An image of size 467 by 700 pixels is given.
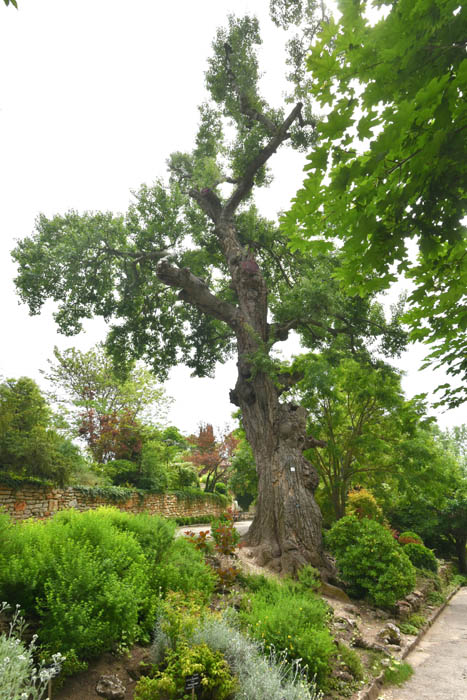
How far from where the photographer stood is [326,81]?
6.15 feet

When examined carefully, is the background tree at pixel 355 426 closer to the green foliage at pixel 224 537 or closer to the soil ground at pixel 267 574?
the soil ground at pixel 267 574

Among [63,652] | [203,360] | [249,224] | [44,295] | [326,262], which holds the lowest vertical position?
[63,652]

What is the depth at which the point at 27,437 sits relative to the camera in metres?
10.8

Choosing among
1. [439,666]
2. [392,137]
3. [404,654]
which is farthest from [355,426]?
[392,137]

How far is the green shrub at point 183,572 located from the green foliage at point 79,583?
0.81 ft

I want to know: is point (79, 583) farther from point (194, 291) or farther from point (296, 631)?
point (194, 291)

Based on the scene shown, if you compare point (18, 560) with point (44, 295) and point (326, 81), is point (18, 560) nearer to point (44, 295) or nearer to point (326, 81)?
point (326, 81)

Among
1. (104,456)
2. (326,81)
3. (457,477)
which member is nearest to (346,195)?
(326,81)

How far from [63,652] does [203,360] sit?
34.8ft

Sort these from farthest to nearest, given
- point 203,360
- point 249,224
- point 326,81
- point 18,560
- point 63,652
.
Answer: point 203,360 < point 249,224 < point 18,560 < point 63,652 < point 326,81

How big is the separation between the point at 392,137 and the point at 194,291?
332 inches

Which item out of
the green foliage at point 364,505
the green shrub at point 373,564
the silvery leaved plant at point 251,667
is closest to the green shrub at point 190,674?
the silvery leaved plant at point 251,667

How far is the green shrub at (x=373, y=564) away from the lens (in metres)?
6.43

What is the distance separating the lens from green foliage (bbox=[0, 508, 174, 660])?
2.91 metres
